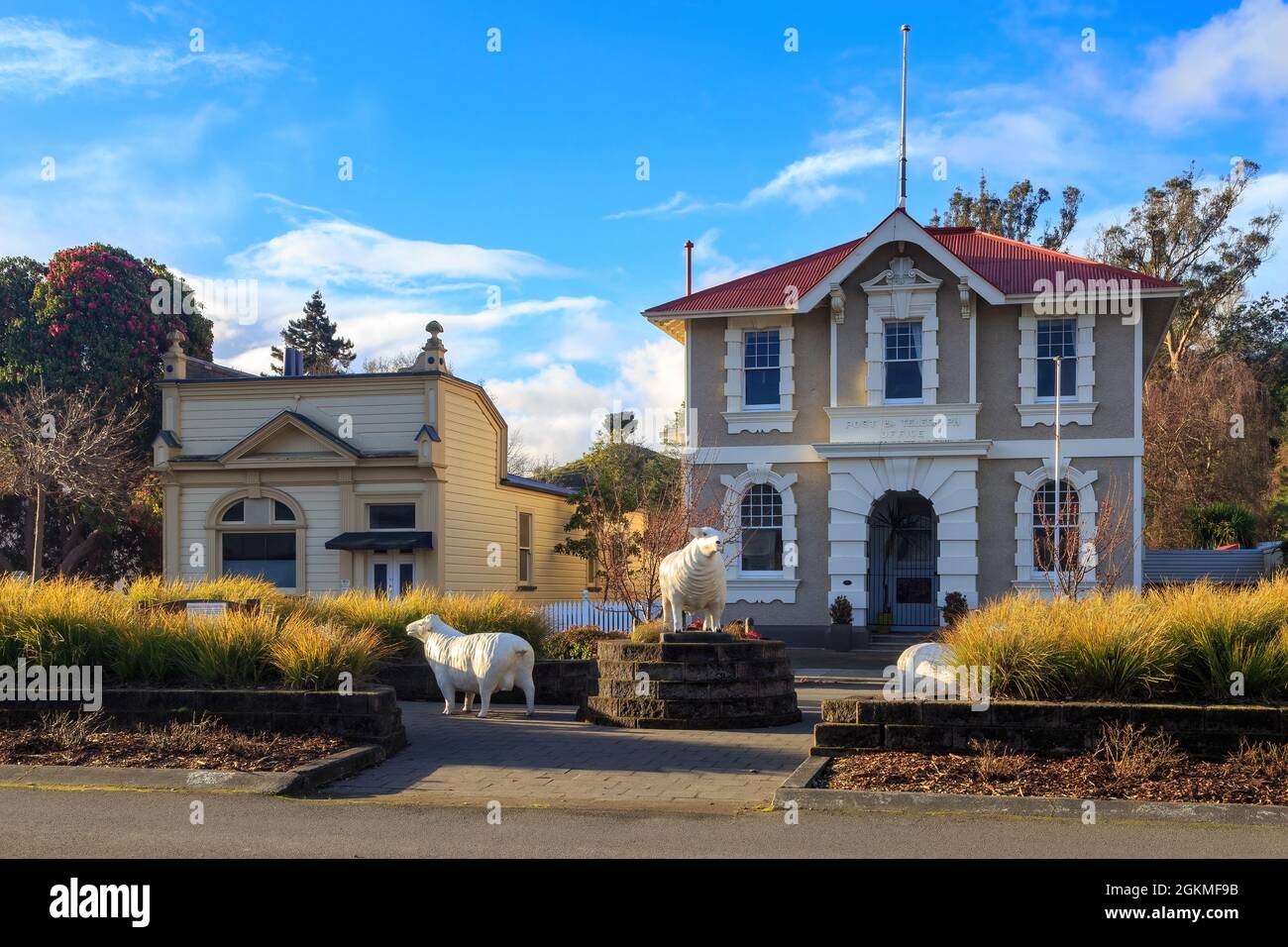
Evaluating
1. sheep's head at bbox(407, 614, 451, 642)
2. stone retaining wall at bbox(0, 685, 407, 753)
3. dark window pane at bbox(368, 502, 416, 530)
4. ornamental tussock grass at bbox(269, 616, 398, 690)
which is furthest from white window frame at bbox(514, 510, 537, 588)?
stone retaining wall at bbox(0, 685, 407, 753)

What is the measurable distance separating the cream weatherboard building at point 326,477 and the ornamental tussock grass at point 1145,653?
18.7 m

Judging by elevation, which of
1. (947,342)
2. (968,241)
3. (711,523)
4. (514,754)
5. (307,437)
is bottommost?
(514,754)

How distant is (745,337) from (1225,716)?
64.0 ft

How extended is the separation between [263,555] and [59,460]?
15.7ft

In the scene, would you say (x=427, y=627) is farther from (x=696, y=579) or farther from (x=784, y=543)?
(x=784, y=543)

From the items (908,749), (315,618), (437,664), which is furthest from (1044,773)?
(315,618)

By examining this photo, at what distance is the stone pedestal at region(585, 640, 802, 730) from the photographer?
12469mm

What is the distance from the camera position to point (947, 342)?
26.2 meters

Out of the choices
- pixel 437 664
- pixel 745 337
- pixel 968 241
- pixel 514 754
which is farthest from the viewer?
pixel 968 241

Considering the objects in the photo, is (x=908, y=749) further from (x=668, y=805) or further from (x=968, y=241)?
(x=968, y=241)

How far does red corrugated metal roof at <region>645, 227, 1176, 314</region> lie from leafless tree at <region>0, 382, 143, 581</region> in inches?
525

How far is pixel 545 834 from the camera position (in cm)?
736

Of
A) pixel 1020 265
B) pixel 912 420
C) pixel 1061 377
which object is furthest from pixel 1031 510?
pixel 1020 265

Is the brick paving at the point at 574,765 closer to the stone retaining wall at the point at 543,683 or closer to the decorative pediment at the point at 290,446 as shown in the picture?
the stone retaining wall at the point at 543,683
